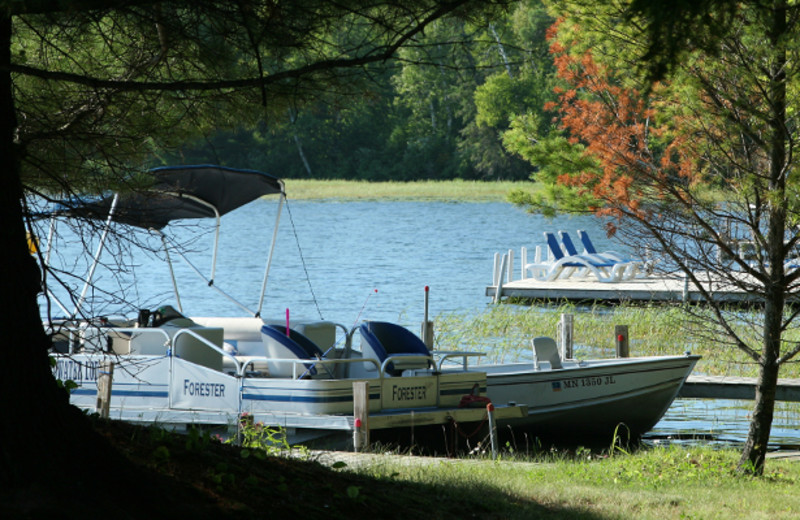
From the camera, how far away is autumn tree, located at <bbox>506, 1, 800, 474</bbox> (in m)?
7.34

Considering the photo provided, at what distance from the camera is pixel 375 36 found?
5.15 m

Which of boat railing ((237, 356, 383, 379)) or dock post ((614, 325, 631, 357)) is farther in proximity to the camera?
dock post ((614, 325, 631, 357))

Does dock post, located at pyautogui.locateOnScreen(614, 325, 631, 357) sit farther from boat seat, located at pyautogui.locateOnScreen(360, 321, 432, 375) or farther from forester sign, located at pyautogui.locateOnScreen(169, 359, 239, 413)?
forester sign, located at pyautogui.locateOnScreen(169, 359, 239, 413)

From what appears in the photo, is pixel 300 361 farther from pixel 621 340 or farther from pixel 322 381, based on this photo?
pixel 621 340

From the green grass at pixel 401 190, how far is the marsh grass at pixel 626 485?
5537 centimetres

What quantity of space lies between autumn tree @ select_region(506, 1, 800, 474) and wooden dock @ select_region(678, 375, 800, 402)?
436cm

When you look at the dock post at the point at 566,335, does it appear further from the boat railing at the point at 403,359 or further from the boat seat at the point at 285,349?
the boat seat at the point at 285,349

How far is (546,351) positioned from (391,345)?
2.39 metres

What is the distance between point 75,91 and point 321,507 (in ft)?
10.3

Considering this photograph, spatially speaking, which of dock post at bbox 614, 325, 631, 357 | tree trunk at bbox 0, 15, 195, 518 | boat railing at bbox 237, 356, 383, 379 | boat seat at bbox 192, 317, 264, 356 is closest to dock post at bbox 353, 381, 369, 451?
boat railing at bbox 237, 356, 383, 379

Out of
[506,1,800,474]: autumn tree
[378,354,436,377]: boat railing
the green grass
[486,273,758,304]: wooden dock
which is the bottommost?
[378,354,436,377]: boat railing

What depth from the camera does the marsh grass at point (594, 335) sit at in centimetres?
1689

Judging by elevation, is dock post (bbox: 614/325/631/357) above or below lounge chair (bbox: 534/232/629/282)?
below

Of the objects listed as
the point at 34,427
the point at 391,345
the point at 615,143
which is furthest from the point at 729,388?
the point at 34,427
